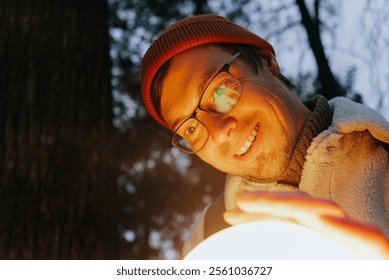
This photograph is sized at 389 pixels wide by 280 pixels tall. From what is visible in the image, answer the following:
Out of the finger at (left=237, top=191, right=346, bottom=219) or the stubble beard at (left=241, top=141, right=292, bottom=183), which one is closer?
the finger at (left=237, top=191, right=346, bottom=219)

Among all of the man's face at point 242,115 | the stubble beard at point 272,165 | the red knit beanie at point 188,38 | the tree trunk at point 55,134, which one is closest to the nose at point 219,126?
the man's face at point 242,115

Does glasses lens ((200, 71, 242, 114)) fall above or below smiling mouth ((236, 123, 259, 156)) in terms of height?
above

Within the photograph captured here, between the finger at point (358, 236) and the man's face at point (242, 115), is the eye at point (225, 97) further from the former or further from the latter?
the finger at point (358, 236)

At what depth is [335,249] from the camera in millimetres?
796

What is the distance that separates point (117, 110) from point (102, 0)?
1.14m

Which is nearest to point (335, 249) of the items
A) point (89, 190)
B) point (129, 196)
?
point (89, 190)

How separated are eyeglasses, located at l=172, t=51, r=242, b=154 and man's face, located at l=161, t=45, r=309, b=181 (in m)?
0.02

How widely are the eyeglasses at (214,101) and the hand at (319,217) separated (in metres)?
0.72

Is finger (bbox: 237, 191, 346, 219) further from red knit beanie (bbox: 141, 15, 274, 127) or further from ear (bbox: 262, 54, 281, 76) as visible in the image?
ear (bbox: 262, 54, 281, 76)

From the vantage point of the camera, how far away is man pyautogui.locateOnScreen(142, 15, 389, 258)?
4.69 ft

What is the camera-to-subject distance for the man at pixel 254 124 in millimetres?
1430

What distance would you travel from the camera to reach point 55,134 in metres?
1.78

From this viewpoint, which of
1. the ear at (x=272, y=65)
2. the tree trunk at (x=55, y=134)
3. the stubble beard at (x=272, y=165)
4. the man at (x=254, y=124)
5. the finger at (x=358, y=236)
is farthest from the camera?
the ear at (x=272, y=65)

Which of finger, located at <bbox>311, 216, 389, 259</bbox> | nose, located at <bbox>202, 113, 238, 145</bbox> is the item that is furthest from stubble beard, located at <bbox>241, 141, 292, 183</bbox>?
finger, located at <bbox>311, 216, 389, 259</bbox>
